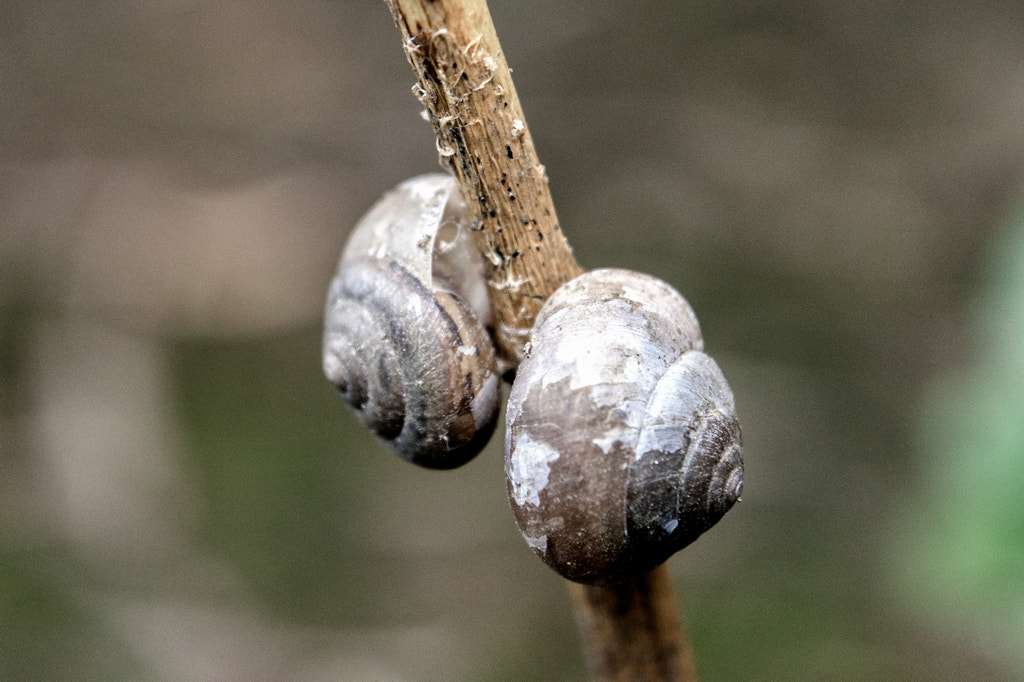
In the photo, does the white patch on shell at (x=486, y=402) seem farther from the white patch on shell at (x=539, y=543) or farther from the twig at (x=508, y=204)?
the white patch on shell at (x=539, y=543)

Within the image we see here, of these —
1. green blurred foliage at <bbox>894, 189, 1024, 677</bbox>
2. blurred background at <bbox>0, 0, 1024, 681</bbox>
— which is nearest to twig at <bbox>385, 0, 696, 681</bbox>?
green blurred foliage at <bbox>894, 189, 1024, 677</bbox>

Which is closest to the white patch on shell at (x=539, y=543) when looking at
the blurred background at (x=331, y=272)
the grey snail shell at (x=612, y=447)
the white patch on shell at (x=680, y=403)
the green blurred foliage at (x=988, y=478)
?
the grey snail shell at (x=612, y=447)

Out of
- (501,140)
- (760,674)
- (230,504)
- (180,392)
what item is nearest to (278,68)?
(180,392)

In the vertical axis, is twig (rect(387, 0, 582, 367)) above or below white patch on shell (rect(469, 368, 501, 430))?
above

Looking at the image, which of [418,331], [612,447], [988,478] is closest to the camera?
[612,447]

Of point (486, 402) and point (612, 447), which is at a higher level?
point (486, 402)

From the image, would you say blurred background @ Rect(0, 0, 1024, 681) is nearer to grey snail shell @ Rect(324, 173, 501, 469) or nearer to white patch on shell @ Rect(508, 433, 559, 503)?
grey snail shell @ Rect(324, 173, 501, 469)

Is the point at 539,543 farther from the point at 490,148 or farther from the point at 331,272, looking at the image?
the point at 331,272

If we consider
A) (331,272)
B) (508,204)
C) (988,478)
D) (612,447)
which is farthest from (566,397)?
(331,272)
